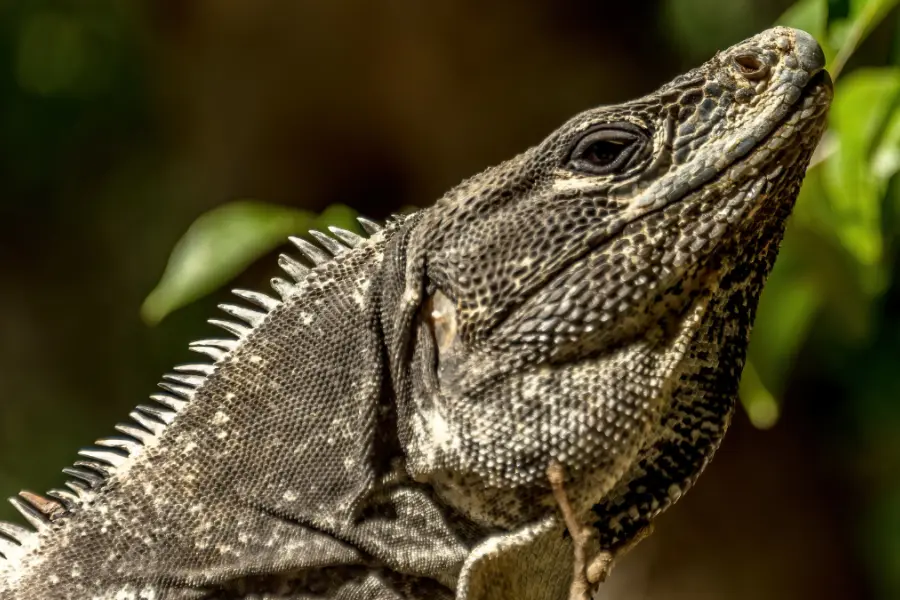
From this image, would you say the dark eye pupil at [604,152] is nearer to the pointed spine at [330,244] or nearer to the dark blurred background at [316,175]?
the pointed spine at [330,244]

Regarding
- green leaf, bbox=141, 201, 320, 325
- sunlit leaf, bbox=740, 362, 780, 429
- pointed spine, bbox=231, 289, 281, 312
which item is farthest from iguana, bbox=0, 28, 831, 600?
sunlit leaf, bbox=740, 362, 780, 429

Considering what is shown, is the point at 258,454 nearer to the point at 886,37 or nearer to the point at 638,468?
the point at 638,468

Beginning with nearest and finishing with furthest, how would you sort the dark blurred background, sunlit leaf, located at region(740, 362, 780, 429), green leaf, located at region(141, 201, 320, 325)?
green leaf, located at region(141, 201, 320, 325) → sunlit leaf, located at region(740, 362, 780, 429) → the dark blurred background

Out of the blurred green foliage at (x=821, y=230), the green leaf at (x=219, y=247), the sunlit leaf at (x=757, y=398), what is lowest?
the sunlit leaf at (x=757, y=398)

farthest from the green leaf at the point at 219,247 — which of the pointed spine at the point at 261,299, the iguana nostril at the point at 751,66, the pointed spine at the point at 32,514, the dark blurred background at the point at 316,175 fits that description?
the dark blurred background at the point at 316,175

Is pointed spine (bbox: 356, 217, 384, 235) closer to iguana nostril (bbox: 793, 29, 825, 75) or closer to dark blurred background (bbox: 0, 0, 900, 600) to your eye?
iguana nostril (bbox: 793, 29, 825, 75)

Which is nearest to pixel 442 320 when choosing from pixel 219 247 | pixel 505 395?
pixel 505 395

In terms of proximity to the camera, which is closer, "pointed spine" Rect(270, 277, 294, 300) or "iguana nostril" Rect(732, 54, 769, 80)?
"iguana nostril" Rect(732, 54, 769, 80)
